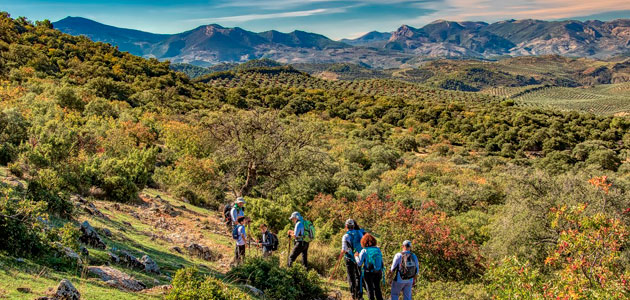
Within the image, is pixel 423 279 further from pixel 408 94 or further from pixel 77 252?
pixel 408 94

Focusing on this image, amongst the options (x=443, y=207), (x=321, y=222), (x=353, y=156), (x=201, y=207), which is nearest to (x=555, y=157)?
(x=353, y=156)

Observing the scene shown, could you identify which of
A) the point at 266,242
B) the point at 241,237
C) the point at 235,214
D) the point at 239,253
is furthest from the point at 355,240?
the point at 235,214

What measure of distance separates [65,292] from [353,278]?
5.11 metres

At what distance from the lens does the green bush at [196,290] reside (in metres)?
4.64

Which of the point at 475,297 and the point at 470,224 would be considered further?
the point at 470,224

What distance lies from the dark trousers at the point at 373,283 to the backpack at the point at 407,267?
1.39ft

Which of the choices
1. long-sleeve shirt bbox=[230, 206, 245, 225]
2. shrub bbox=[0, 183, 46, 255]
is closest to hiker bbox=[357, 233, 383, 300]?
long-sleeve shirt bbox=[230, 206, 245, 225]

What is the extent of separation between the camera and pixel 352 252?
24.4 ft

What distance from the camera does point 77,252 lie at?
19.6 feet

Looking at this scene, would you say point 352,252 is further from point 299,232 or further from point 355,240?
point 299,232

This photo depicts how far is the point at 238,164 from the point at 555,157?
1369 inches

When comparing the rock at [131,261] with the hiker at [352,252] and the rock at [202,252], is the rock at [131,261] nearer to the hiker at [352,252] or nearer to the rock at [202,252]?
the rock at [202,252]

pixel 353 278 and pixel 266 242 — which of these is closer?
pixel 353 278

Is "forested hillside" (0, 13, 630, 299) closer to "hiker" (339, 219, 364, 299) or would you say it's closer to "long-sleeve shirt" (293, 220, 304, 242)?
"hiker" (339, 219, 364, 299)
